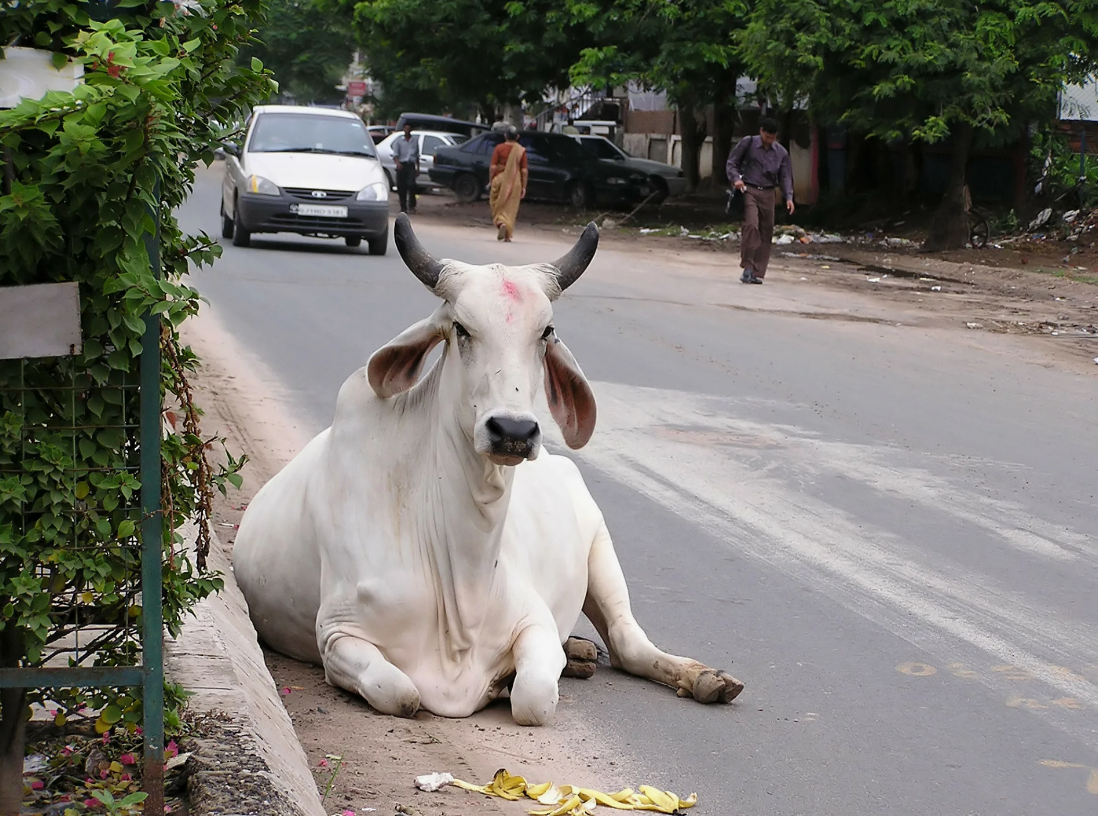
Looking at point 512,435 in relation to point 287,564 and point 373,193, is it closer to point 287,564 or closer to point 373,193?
point 287,564

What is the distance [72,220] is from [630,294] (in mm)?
14619

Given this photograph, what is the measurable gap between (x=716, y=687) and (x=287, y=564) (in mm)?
1539

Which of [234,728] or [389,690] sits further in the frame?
[389,690]

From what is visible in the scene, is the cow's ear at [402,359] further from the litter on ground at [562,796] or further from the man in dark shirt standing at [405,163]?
the man in dark shirt standing at [405,163]

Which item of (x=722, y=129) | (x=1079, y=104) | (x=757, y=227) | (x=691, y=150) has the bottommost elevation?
(x=757, y=227)

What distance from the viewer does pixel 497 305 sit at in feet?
15.6

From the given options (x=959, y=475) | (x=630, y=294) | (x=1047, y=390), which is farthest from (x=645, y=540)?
(x=630, y=294)

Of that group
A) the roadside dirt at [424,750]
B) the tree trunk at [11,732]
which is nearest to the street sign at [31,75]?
the tree trunk at [11,732]

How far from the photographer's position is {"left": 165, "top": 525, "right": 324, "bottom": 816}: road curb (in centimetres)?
354

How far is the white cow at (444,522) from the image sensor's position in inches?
188

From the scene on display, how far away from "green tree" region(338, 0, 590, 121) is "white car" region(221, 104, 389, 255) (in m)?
10.5

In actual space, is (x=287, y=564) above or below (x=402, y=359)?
below

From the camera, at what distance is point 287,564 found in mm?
5344

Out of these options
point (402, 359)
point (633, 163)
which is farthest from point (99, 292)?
point (633, 163)
